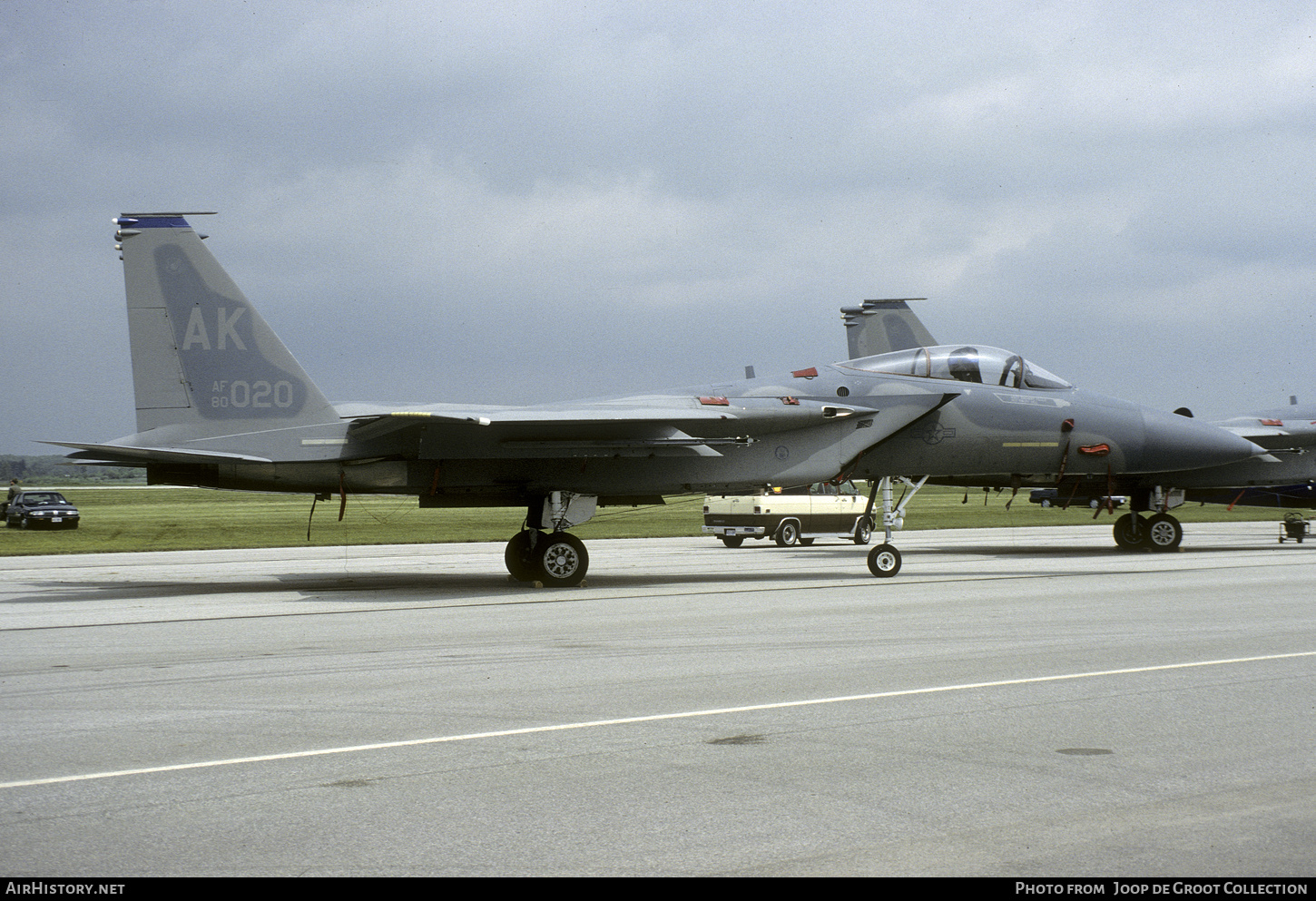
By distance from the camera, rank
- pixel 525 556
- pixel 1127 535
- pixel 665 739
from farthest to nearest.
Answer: pixel 1127 535
pixel 525 556
pixel 665 739

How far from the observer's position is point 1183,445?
20375mm

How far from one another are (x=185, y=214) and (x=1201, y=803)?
50.6ft

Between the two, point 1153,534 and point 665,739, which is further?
point 1153,534

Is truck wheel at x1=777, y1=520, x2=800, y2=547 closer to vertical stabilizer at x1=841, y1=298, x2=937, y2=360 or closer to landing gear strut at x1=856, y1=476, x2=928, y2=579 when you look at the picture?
vertical stabilizer at x1=841, y1=298, x2=937, y2=360

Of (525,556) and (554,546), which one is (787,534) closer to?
→ (525,556)

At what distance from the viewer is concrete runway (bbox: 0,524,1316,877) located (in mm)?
4367

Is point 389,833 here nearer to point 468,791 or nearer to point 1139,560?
point 468,791

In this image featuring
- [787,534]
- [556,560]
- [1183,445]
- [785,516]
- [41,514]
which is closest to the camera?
[556,560]

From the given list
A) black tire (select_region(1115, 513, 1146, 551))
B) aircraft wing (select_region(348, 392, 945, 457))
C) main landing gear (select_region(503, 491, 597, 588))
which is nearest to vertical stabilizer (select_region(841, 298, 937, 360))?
black tire (select_region(1115, 513, 1146, 551))

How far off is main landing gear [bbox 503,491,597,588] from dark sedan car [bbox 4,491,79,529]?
99.3ft

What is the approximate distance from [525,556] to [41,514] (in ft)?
103

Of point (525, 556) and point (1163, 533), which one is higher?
point (525, 556)

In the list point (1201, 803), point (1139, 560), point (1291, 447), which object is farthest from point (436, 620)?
point (1291, 447)

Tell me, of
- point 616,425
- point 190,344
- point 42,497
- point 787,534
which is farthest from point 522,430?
point 42,497
